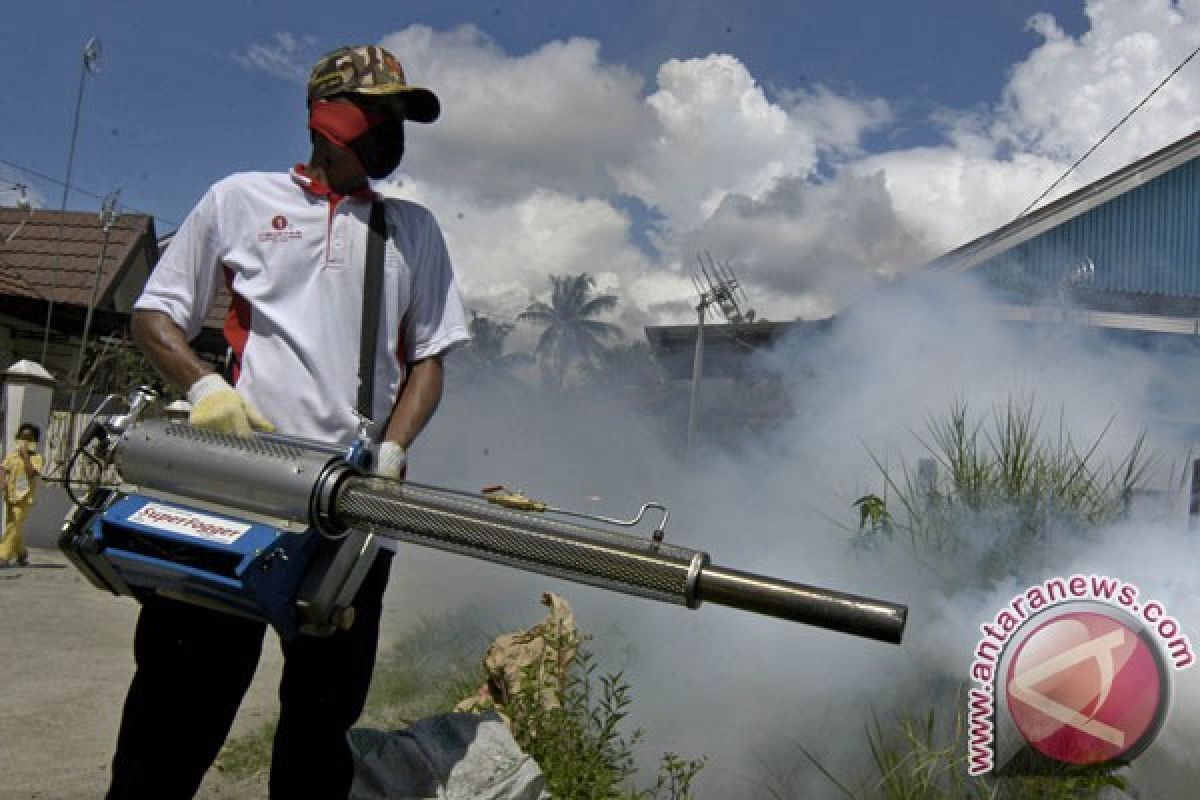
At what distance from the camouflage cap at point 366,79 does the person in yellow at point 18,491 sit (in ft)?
29.3

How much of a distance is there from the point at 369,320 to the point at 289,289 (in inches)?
7.1

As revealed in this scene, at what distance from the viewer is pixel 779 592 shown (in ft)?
4.85

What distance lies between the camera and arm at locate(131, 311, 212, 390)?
2.14 metres

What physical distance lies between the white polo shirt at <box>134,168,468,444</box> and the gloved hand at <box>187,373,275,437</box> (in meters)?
A: 0.13

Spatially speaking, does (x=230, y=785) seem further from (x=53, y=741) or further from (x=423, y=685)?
(x=423, y=685)

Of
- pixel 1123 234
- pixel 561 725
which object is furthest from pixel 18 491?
pixel 1123 234

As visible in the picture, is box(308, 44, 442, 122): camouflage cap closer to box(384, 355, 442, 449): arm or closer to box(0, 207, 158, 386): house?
box(384, 355, 442, 449): arm

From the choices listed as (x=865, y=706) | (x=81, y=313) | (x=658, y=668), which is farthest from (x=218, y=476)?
(x=81, y=313)

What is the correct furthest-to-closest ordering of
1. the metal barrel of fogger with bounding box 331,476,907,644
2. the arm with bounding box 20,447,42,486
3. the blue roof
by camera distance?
the blue roof, the arm with bounding box 20,447,42,486, the metal barrel of fogger with bounding box 331,476,907,644

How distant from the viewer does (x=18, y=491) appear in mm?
9828

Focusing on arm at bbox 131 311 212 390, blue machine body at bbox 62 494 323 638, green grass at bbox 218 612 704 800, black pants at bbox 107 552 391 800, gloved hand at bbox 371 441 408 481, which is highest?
arm at bbox 131 311 212 390

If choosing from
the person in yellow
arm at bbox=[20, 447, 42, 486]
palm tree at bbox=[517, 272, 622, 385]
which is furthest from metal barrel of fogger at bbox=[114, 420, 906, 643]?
palm tree at bbox=[517, 272, 622, 385]

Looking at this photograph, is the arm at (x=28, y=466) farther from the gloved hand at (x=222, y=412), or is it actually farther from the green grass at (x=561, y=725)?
the gloved hand at (x=222, y=412)

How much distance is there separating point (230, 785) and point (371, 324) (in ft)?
7.28
